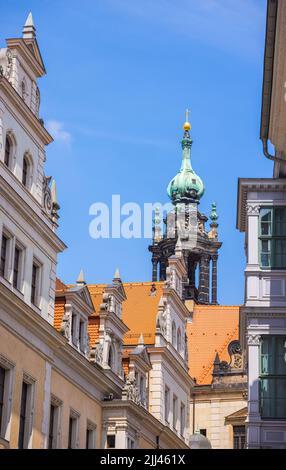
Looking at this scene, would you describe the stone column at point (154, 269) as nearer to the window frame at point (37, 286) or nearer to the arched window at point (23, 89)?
the window frame at point (37, 286)

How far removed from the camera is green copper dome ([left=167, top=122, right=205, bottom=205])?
280ft

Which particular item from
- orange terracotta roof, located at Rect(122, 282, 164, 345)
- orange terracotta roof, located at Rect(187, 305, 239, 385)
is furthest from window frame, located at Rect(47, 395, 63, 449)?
orange terracotta roof, located at Rect(187, 305, 239, 385)

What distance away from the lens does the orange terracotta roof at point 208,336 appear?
69.6 metres

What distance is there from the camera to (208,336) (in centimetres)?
7206

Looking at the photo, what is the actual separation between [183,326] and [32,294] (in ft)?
65.4

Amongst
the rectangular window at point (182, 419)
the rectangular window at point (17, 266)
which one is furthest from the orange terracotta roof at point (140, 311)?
the rectangular window at point (17, 266)

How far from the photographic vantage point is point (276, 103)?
28.8 m

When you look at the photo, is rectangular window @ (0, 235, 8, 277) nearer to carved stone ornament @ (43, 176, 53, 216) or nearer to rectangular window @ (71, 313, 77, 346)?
carved stone ornament @ (43, 176, 53, 216)

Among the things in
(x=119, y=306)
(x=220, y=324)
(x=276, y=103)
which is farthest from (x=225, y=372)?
(x=276, y=103)

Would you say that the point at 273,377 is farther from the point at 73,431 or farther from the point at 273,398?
the point at 73,431

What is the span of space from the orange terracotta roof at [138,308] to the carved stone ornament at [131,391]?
3926mm

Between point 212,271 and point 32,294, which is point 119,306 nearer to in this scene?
point 32,294

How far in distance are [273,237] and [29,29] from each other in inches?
453
